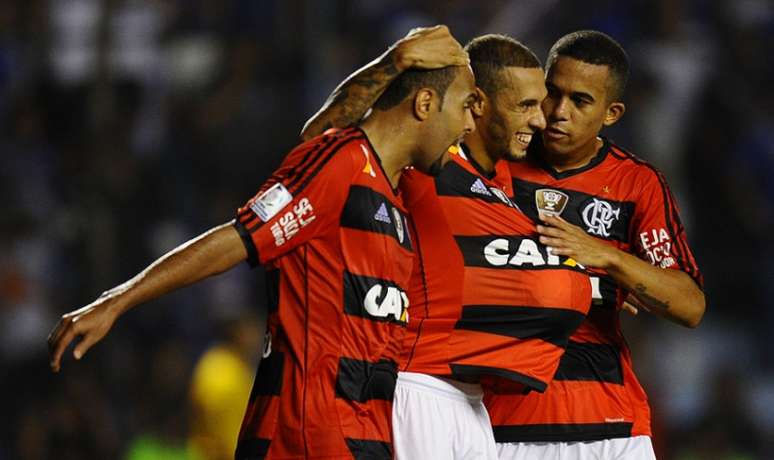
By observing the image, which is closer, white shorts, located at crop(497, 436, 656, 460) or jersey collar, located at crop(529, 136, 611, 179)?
white shorts, located at crop(497, 436, 656, 460)

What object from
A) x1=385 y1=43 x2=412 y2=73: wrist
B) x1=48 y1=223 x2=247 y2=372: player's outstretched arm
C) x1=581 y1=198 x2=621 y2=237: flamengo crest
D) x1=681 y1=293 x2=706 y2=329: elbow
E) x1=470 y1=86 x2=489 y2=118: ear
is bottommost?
x1=681 y1=293 x2=706 y2=329: elbow

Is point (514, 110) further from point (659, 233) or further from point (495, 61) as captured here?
point (659, 233)

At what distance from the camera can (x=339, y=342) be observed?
4.27 metres

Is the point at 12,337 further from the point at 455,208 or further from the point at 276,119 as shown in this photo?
the point at 455,208

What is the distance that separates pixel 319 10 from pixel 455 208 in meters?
4.80

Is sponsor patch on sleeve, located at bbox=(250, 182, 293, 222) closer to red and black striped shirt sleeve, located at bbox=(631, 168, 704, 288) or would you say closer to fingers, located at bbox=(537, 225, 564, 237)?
fingers, located at bbox=(537, 225, 564, 237)

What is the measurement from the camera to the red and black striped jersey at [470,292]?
4.82 metres

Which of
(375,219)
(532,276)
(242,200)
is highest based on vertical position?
(375,219)

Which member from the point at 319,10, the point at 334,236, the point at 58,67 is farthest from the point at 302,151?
the point at 58,67

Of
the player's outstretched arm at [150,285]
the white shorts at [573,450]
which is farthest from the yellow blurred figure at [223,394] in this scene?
the player's outstretched arm at [150,285]

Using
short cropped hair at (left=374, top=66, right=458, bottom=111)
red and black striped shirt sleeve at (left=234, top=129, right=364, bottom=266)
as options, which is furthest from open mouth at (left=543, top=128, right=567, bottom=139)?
red and black striped shirt sleeve at (left=234, top=129, right=364, bottom=266)

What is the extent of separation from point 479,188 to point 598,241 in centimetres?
53

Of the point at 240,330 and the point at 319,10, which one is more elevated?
the point at 319,10

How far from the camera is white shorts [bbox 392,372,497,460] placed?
4711 mm
